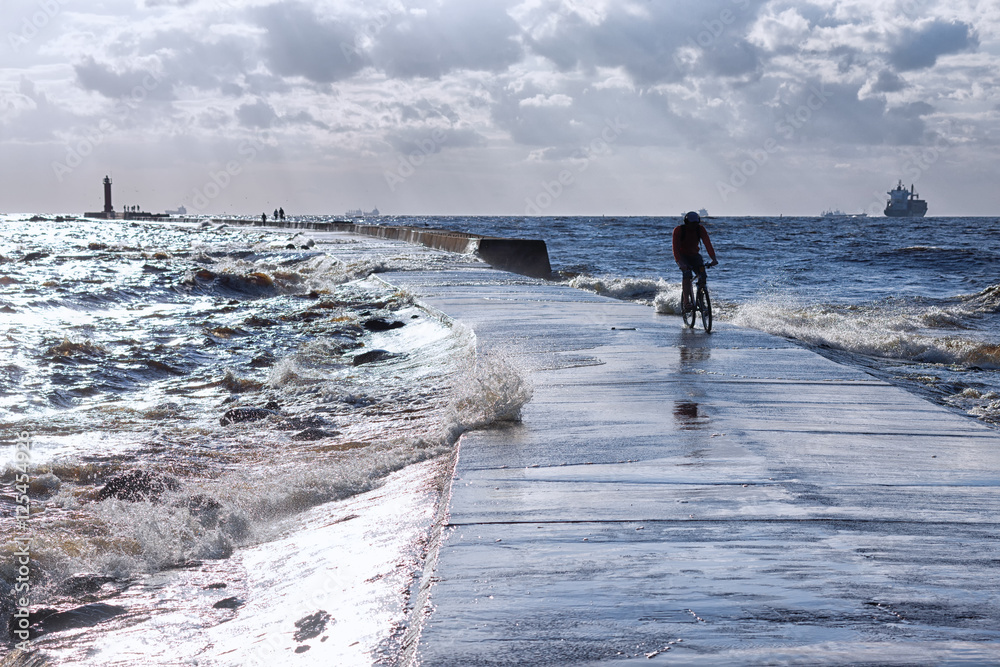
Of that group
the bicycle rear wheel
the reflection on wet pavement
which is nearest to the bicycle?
the bicycle rear wheel

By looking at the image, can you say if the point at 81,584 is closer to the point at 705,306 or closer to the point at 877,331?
the point at 705,306

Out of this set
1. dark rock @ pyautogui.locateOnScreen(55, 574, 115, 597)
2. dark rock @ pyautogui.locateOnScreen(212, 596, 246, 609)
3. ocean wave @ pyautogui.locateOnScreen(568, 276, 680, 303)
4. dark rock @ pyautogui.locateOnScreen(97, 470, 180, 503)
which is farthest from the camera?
ocean wave @ pyautogui.locateOnScreen(568, 276, 680, 303)

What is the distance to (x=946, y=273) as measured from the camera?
2997 cm

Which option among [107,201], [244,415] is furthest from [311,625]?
[107,201]

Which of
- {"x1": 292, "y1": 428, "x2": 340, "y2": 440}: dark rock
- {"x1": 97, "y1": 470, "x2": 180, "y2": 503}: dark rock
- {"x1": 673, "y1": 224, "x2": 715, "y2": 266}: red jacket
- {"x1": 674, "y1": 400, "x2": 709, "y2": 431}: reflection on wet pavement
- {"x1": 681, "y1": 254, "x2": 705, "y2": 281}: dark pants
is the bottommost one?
{"x1": 97, "y1": 470, "x2": 180, "y2": 503}: dark rock

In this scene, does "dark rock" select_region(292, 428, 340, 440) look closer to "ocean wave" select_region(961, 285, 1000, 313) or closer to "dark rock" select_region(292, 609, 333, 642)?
"dark rock" select_region(292, 609, 333, 642)

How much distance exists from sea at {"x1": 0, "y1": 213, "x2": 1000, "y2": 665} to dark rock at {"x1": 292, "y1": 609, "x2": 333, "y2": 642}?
0.5 inches

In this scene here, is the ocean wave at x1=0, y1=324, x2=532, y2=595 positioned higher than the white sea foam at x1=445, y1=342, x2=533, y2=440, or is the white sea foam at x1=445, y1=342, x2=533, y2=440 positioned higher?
the white sea foam at x1=445, y1=342, x2=533, y2=440

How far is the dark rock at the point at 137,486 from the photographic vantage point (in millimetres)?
4891

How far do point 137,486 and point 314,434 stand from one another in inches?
60.0

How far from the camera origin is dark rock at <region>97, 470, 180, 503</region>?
4.89 metres

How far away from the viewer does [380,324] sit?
1159 cm

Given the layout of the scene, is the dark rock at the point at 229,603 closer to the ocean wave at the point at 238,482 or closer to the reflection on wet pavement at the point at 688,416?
the ocean wave at the point at 238,482

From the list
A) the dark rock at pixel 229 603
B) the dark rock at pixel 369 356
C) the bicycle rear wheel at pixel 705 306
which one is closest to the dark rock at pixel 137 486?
the dark rock at pixel 229 603
